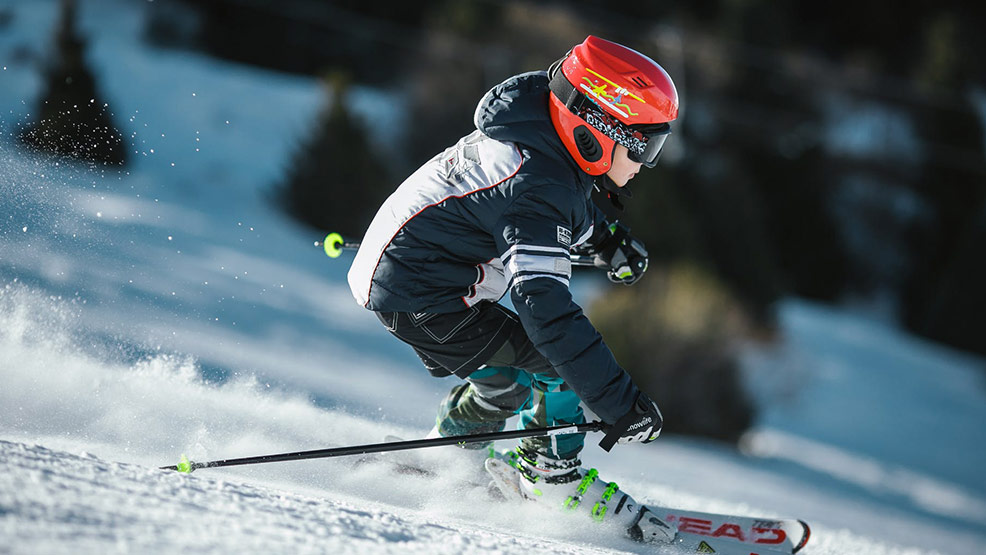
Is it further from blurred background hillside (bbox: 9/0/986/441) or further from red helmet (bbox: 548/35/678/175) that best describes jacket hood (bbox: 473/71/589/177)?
blurred background hillside (bbox: 9/0/986/441)

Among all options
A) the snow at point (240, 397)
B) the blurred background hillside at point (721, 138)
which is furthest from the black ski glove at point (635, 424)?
the blurred background hillside at point (721, 138)

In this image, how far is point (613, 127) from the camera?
347cm

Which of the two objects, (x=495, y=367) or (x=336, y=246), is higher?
(x=336, y=246)

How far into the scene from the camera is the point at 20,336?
4027mm

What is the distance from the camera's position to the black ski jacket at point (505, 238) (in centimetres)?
321

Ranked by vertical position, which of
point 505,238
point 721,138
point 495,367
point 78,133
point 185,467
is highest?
point 721,138

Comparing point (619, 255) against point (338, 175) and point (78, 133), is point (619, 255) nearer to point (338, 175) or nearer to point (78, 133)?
Result: point (78, 133)

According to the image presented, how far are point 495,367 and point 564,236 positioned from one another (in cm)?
70

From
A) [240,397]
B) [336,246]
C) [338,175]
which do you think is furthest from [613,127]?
[338,175]

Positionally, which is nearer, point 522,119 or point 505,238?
point 505,238

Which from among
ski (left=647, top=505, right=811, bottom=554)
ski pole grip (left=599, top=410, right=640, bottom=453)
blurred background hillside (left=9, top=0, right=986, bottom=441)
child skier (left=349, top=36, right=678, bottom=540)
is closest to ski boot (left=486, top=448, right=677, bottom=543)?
child skier (left=349, top=36, right=678, bottom=540)

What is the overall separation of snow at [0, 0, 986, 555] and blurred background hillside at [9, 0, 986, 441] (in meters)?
0.71

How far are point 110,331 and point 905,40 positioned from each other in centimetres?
2853

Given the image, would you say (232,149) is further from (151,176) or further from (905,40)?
(905,40)
